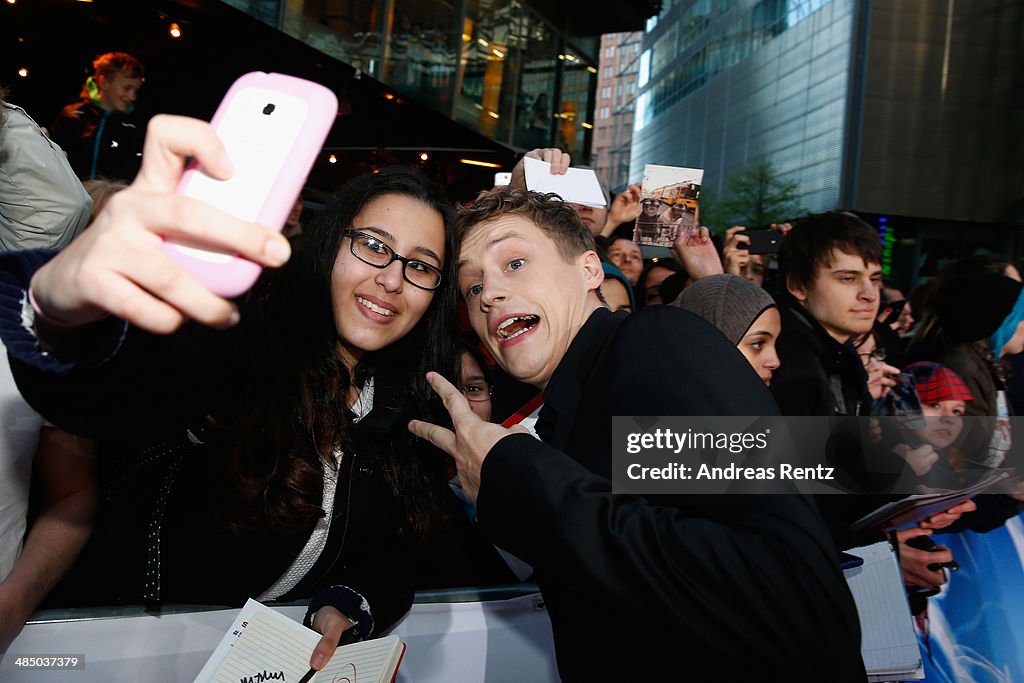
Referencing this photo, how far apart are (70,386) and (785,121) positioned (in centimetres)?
3651

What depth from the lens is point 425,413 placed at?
7.25 feet

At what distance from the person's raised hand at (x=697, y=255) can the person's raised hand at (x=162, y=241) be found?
3024 mm

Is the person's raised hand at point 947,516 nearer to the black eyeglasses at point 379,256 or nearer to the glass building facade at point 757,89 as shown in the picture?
the black eyeglasses at point 379,256

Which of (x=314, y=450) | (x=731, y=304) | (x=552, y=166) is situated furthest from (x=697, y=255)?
(x=314, y=450)

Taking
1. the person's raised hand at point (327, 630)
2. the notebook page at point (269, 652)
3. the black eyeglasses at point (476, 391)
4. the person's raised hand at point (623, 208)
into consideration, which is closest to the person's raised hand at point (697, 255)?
the person's raised hand at point (623, 208)

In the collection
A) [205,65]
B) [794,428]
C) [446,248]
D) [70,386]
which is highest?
[205,65]

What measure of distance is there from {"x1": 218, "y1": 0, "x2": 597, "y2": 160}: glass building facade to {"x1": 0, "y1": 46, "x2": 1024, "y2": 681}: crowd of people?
6.71m

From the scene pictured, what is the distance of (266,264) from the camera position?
0.78m

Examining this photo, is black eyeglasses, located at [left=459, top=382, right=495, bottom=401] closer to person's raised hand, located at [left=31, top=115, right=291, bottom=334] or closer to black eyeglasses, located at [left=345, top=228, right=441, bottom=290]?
black eyeglasses, located at [left=345, top=228, right=441, bottom=290]

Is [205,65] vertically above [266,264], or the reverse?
[205,65]

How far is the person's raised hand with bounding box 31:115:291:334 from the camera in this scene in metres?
0.78

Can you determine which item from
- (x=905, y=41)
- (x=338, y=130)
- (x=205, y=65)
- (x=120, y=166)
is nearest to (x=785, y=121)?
(x=905, y=41)

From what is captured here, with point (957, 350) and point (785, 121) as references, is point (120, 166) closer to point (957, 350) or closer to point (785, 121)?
point (957, 350)

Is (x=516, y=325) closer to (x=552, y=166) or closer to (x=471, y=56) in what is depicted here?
(x=552, y=166)
